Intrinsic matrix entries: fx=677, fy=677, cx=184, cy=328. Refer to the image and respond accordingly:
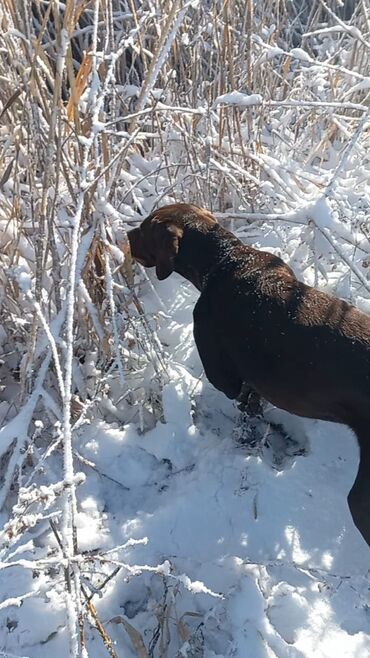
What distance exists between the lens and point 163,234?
7.80 feet

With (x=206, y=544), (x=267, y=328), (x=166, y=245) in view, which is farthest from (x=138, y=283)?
(x=206, y=544)

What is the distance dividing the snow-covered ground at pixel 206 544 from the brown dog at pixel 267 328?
0.19 metres

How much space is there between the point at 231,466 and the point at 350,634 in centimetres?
63

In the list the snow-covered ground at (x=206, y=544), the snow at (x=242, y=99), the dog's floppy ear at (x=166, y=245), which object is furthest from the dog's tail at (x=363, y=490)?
the snow at (x=242, y=99)

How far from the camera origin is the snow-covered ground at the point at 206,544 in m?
1.81

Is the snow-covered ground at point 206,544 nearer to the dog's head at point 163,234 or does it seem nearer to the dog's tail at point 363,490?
the dog's tail at point 363,490

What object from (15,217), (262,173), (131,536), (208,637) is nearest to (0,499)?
(131,536)

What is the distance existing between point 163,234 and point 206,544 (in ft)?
3.43

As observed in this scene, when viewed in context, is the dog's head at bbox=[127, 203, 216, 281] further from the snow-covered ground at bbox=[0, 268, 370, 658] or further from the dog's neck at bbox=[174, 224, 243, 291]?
the snow-covered ground at bbox=[0, 268, 370, 658]

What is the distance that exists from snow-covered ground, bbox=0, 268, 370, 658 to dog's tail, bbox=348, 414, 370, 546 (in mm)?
180

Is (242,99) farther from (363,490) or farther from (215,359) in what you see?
(363,490)

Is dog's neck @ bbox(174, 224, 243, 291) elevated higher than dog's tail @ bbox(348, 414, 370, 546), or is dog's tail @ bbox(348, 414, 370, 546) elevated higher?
dog's neck @ bbox(174, 224, 243, 291)

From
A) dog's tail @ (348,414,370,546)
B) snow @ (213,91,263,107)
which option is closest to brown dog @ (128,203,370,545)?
dog's tail @ (348,414,370,546)

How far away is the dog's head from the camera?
238cm
